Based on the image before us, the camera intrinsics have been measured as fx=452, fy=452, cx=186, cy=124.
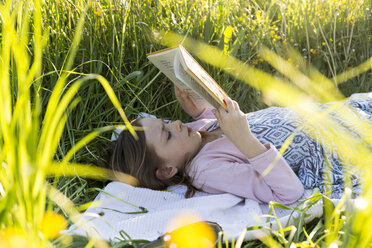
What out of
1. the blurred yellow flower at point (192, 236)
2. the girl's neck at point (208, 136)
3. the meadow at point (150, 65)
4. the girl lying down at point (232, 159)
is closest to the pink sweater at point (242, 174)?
the girl lying down at point (232, 159)

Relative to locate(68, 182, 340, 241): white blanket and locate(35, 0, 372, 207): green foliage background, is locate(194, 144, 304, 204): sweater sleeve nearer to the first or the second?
locate(68, 182, 340, 241): white blanket

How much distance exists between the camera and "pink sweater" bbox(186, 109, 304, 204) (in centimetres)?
183

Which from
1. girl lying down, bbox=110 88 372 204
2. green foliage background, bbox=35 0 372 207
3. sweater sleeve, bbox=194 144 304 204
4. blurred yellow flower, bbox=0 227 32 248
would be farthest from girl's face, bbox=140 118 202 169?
blurred yellow flower, bbox=0 227 32 248

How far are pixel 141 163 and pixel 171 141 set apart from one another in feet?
0.55

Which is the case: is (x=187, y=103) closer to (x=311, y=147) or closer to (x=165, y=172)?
(x=165, y=172)

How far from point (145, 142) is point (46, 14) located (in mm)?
902

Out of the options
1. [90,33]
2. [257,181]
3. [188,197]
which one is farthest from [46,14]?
[257,181]

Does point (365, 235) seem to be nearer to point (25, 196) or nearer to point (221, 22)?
point (25, 196)

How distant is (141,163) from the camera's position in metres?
2.06

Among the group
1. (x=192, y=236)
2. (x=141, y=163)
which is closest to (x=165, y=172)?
(x=141, y=163)

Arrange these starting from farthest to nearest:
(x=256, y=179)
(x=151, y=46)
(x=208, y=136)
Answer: (x=151, y=46), (x=208, y=136), (x=256, y=179)

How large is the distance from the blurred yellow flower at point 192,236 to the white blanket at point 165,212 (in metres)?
0.11

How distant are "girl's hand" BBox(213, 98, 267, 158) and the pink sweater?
39 mm

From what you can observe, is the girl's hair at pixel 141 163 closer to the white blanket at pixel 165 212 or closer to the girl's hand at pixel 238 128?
the white blanket at pixel 165 212
